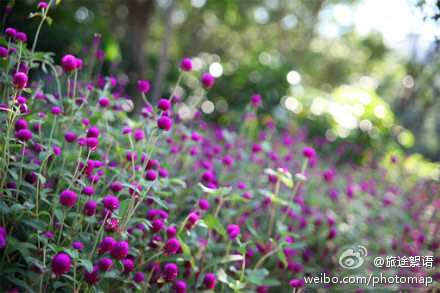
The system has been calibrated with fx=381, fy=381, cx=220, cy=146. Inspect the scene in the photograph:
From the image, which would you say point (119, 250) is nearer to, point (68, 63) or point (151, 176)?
point (151, 176)

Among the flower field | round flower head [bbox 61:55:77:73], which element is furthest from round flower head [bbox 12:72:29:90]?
round flower head [bbox 61:55:77:73]

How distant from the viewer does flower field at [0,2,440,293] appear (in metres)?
1.43

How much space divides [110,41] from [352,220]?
201 inches

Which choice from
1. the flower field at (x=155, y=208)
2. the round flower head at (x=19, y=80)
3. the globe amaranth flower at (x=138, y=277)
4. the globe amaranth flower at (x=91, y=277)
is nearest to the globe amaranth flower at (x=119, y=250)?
the flower field at (x=155, y=208)

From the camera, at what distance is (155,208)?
211cm

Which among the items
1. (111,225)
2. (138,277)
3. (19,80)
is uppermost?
(19,80)

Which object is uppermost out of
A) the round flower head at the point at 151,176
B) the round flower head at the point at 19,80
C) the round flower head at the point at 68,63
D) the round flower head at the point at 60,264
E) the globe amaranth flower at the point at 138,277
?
the round flower head at the point at 68,63

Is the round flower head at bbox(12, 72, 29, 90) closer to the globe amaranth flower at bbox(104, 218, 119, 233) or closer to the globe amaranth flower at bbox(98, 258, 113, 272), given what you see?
the globe amaranth flower at bbox(104, 218, 119, 233)

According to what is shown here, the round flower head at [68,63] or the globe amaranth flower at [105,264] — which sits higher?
the round flower head at [68,63]

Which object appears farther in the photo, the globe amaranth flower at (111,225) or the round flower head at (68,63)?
the round flower head at (68,63)

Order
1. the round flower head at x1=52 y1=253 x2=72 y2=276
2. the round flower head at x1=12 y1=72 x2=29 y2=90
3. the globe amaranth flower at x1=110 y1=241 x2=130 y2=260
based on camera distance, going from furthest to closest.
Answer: the round flower head at x1=12 y1=72 x2=29 y2=90 → the globe amaranth flower at x1=110 y1=241 x2=130 y2=260 → the round flower head at x1=52 y1=253 x2=72 y2=276

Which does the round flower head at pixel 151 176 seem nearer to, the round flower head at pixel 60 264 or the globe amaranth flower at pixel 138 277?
the globe amaranth flower at pixel 138 277

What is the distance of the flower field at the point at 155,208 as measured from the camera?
143 cm

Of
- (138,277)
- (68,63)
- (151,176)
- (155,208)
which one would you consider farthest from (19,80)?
(155,208)
